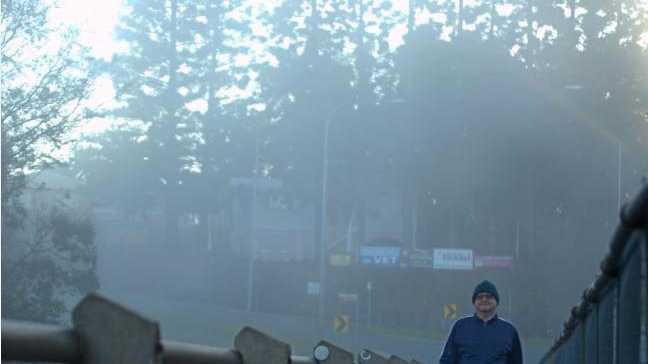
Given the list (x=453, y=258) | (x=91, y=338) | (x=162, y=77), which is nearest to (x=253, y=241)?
(x=162, y=77)

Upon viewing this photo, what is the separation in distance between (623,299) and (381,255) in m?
62.7

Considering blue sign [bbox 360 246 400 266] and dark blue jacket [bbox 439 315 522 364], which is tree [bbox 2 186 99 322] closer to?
blue sign [bbox 360 246 400 266]

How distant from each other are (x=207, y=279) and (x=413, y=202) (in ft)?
53.8

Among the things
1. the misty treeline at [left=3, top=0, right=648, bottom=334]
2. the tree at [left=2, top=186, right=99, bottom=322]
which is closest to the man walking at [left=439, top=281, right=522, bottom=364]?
the tree at [left=2, top=186, right=99, bottom=322]

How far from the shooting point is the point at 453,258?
6688 cm

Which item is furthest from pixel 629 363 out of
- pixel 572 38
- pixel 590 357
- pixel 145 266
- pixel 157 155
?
pixel 145 266

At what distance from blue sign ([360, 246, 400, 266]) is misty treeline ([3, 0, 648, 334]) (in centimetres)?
256

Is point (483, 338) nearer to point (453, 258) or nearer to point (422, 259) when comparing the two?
point (453, 258)

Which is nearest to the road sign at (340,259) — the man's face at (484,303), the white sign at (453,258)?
the white sign at (453,258)

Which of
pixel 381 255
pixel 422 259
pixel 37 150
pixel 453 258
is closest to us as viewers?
pixel 37 150

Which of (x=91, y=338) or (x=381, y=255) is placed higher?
(x=91, y=338)

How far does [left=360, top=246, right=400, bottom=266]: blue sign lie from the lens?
68.1 metres

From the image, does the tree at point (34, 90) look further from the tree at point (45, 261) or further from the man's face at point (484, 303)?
the man's face at point (484, 303)

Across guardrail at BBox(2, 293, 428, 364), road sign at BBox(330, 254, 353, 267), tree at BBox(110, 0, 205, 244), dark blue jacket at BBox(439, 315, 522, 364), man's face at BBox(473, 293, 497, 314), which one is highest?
tree at BBox(110, 0, 205, 244)
